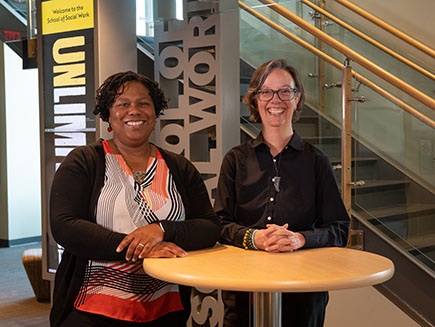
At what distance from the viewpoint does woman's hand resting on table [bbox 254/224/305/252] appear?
2.09 m

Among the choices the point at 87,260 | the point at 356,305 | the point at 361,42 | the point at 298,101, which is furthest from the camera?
the point at 361,42

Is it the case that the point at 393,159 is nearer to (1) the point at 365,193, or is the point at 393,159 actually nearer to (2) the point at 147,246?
(1) the point at 365,193

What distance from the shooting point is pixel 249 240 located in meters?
2.18

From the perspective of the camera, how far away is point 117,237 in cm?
210

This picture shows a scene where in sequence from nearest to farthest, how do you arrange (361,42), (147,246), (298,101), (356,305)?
(147,246) < (298,101) < (356,305) < (361,42)

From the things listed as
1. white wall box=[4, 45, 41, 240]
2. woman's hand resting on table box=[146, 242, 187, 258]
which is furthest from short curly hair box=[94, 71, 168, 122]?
Result: white wall box=[4, 45, 41, 240]

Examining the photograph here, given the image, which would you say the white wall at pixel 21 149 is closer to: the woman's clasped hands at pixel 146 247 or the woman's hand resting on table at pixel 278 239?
the woman's clasped hands at pixel 146 247

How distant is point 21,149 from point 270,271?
717 centimetres

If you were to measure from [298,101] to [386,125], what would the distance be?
1425mm

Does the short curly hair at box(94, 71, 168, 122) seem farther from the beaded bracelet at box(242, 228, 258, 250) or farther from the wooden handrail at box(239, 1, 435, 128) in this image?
the wooden handrail at box(239, 1, 435, 128)

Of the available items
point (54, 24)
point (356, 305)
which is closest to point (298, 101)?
point (356, 305)

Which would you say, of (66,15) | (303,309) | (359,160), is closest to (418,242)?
(359,160)

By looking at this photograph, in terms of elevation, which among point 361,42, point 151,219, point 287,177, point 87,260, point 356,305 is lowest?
point 356,305

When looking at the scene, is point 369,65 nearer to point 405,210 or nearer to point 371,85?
point 371,85
